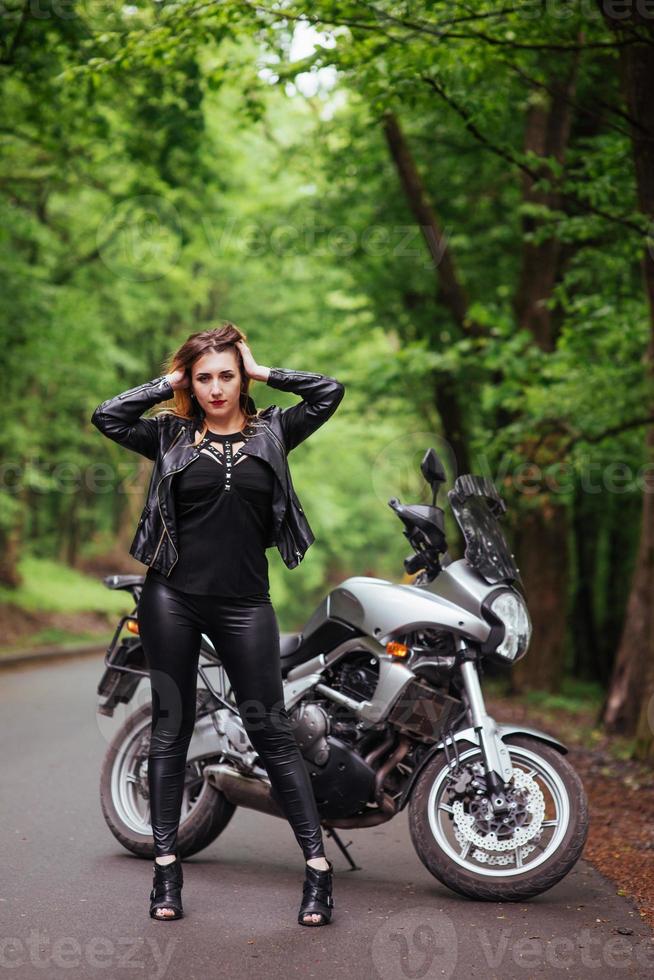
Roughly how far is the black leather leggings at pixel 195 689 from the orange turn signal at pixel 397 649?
0.51 metres

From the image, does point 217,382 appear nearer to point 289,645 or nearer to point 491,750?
point 289,645

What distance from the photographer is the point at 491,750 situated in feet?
15.5

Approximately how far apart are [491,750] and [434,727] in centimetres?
30

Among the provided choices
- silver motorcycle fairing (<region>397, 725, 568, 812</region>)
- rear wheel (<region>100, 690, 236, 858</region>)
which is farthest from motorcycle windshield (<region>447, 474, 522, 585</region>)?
rear wheel (<region>100, 690, 236, 858</region>)

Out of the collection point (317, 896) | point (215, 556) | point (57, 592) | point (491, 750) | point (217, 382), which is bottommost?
point (57, 592)

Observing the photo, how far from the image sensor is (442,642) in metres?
5.03

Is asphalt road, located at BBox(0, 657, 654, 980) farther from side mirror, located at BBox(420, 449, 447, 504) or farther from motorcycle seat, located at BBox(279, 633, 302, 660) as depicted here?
side mirror, located at BBox(420, 449, 447, 504)

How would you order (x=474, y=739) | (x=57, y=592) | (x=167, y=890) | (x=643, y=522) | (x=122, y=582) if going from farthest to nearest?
(x=57, y=592), (x=643, y=522), (x=122, y=582), (x=474, y=739), (x=167, y=890)

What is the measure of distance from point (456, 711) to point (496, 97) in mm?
4894

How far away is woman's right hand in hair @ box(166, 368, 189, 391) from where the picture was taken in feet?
15.5

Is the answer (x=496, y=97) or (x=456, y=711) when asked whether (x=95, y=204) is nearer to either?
(x=496, y=97)

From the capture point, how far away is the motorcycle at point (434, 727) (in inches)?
187

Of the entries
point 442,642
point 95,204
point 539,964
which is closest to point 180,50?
point 442,642

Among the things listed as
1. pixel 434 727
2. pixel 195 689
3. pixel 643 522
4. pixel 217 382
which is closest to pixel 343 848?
pixel 434 727
